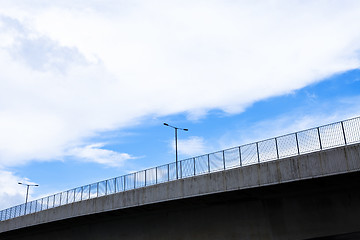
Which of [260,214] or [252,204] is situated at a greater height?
[252,204]

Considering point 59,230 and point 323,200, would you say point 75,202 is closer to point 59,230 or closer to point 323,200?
point 59,230

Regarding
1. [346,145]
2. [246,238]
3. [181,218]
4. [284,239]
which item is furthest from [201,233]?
[346,145]

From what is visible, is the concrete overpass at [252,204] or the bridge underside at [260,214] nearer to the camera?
the concrete overpass at [252,204]

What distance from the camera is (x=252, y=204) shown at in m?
20.9

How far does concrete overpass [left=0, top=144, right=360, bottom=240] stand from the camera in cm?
1767

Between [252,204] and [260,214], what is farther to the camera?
[252,204]

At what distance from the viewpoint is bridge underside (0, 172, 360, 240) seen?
1827cm

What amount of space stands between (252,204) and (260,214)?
68 centimetres

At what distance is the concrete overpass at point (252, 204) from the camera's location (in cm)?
1767

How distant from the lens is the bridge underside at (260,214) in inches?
719

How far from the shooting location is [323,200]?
62.2 feet

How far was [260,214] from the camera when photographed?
20.5 m

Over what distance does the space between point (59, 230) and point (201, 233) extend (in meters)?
15.0

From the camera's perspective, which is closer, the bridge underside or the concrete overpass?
the concrete overpass
